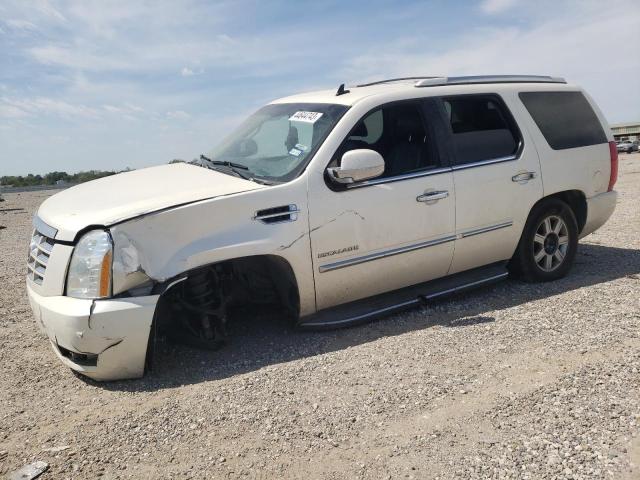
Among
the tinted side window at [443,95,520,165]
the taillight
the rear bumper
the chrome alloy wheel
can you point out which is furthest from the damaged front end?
the taillight

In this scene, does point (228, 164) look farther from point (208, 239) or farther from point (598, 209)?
point (598, 209)

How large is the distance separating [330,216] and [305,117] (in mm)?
1021

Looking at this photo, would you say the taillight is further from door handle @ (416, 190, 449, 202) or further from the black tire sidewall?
door handle @ (416, 190, 449, 202)

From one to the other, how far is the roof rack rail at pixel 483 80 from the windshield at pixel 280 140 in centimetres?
95

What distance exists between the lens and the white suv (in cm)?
360

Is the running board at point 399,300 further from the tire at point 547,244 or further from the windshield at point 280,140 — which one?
the windshield at point 280,140

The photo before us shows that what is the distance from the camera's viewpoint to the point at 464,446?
281cm

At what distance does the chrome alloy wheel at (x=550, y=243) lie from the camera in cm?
542

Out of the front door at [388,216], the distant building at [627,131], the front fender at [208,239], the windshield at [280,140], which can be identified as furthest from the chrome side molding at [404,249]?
the distant building at [627,131]

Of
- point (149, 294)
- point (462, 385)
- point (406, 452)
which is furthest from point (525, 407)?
point (149, 294)

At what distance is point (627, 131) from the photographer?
40.2 m

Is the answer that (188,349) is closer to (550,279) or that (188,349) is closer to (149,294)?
(149,294)

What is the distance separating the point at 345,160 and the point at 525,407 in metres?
2.02

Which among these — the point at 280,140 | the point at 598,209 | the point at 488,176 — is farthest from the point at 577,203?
the point at 280,140
